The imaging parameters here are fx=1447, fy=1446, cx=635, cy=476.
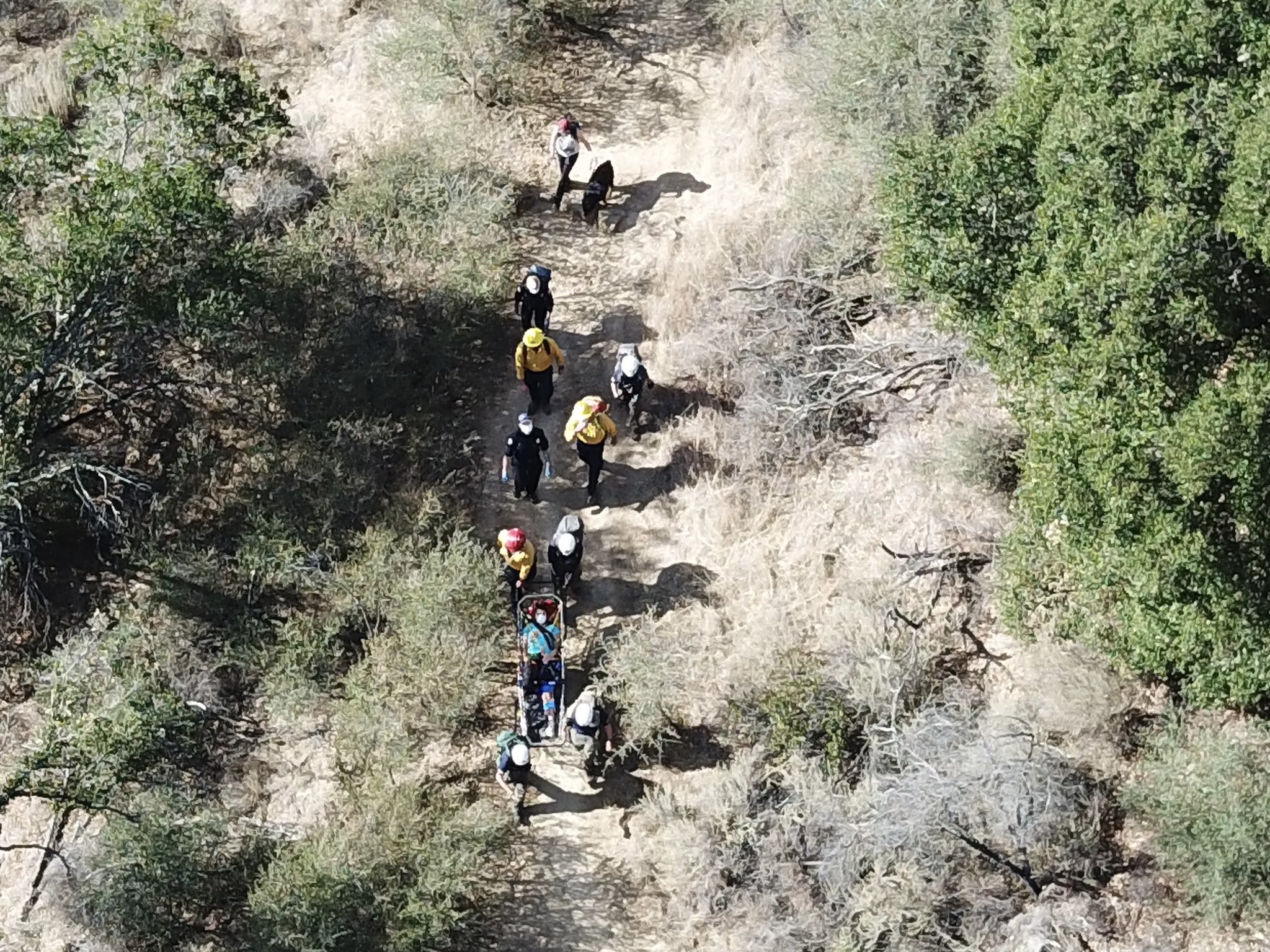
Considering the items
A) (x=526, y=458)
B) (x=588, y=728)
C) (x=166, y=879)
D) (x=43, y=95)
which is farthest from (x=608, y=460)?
(x=43, y=95)

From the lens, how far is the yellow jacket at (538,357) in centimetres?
1588

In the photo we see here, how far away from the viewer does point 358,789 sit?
14125 millimetres

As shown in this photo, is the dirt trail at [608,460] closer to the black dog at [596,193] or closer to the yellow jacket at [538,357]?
the black dog at [596,193]

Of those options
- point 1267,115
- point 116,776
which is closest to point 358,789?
point 116,776

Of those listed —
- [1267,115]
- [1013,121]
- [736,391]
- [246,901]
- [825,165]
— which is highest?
[1267,115]

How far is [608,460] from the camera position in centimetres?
1659

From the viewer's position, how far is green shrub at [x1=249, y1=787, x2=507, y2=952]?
1273 centimetres

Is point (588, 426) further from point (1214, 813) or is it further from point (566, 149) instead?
point (1214, 813)

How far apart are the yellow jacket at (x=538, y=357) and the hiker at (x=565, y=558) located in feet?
6.07

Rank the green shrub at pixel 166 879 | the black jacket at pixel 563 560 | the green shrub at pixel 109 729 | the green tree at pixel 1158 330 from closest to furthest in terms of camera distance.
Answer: the green tree at pixel 1158 330
the green shrub at pixel 166 879
the green shrub at pixel 109 729
the black jacket at pixel 563 560

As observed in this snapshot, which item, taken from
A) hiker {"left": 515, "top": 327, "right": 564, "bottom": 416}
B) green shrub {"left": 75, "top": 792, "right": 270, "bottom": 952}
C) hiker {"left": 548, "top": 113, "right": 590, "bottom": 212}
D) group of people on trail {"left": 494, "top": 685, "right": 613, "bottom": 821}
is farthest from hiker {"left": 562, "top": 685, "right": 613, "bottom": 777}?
hiker {"left": 548, "top": 113, "right": 590, "bottom": 212}

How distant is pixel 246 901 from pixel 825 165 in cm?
1108

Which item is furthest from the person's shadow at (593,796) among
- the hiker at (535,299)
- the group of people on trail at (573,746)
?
the hiker at (535,299)

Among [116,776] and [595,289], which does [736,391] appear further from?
[116,776]
